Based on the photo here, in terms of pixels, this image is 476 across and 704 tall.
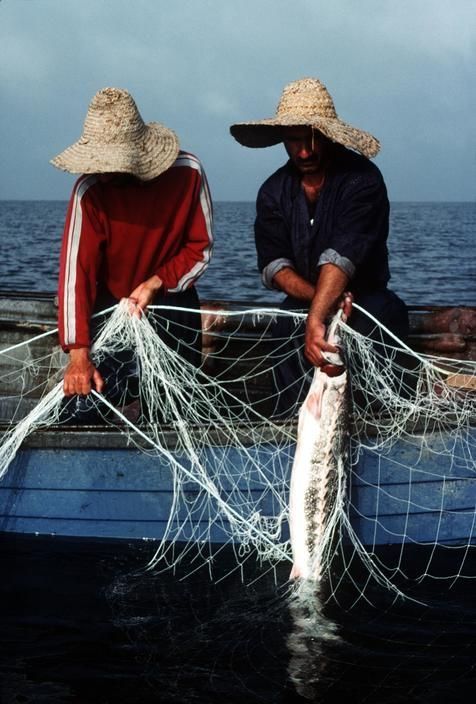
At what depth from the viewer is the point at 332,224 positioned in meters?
5.91

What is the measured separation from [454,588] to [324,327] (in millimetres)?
1777

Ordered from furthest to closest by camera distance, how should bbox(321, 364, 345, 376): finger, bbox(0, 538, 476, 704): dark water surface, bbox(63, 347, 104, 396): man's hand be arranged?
1. bbox(63, 347, 104, 396): man's hand
2. bbox(321, 364, 345, 376): finger
3. bbox(0, 538, 476, 704): dark water surface

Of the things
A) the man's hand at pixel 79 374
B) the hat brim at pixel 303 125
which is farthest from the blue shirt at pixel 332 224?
the man's hand at pixel 79 374

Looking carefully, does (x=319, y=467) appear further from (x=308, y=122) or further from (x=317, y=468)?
(x=308, y=122)

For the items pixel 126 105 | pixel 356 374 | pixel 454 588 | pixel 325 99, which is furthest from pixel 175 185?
pixel 454 588

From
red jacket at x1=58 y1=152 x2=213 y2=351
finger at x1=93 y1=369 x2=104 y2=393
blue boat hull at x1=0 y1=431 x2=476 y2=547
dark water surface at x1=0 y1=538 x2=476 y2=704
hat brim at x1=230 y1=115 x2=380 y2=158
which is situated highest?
hat brim at x1=230 y1=115 x2=380 y2=158

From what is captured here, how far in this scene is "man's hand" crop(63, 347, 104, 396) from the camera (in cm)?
586

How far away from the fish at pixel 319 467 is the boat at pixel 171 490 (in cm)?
40

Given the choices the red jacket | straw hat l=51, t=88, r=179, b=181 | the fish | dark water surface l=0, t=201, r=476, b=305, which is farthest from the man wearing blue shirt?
dark water surface l=0, t=201, r=476, b=305

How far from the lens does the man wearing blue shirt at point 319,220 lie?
568 centimetres

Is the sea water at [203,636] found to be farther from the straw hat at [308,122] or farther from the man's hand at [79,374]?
the straw hat at [308,122]

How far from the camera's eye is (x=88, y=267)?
5.85 m

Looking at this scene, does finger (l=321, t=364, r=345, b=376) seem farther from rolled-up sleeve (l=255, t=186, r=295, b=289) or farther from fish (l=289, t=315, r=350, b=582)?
rolled-up sleeve (l=255, t=186, r=295, b=289)

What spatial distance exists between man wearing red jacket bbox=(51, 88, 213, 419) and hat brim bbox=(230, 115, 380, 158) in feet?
1.15
